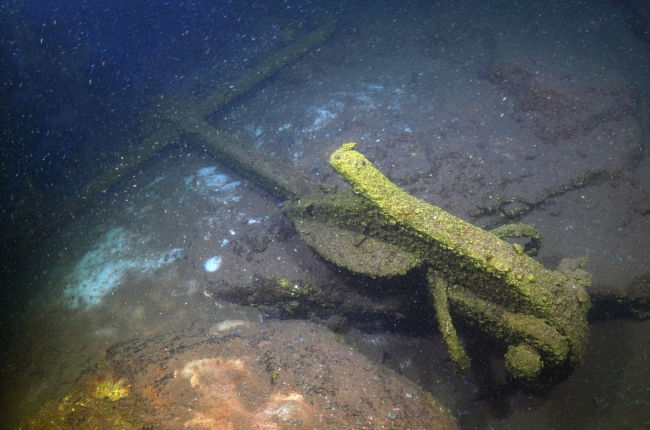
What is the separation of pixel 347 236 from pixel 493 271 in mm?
1984

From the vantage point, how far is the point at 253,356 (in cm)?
377

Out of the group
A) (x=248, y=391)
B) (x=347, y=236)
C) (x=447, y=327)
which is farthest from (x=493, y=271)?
(x=248, y=391)

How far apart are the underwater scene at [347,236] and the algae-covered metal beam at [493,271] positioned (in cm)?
3

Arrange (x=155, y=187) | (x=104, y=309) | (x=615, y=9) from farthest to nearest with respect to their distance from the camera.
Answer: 1. (x=615, y=9)
2. (x=155, y=187)
3. (x=104, y=309)

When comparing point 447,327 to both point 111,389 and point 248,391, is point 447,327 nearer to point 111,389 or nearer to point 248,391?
point 248,391

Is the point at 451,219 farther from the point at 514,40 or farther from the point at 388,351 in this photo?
the point at 514,40

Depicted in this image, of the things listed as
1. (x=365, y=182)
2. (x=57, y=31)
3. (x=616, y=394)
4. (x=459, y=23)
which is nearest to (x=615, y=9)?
(x=459, y=23)

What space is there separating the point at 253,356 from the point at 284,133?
22.7 feet

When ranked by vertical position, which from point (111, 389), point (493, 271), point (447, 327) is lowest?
point (111, 389)

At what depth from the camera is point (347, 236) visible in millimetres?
4641

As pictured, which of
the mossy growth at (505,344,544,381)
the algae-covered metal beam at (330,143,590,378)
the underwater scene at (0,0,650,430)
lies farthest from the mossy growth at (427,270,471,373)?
the mossy growth at (505,344,544,381)

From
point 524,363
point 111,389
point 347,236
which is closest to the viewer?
point 524,363

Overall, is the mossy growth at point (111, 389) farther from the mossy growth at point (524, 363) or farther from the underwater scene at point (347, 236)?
Result: the mossy growth at point (524, 363)

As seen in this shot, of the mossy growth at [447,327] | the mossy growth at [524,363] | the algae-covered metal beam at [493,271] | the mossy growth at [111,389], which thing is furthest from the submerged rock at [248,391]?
the algae-covered metal beam at [493,271]
